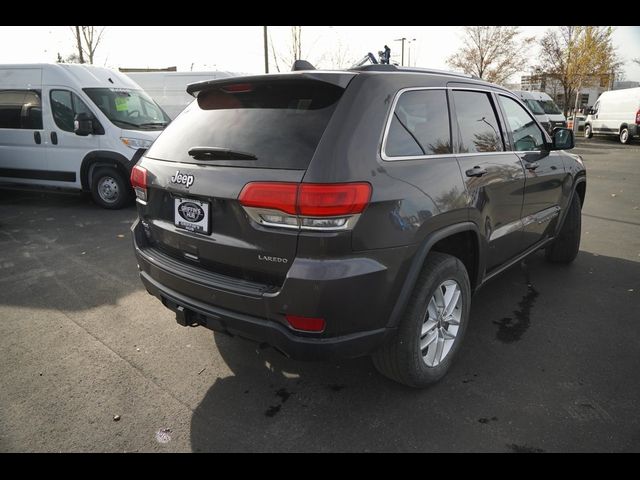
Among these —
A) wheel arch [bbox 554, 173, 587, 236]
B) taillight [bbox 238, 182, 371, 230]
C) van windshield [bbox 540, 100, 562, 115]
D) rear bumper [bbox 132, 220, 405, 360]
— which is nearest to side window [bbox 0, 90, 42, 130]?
rear bumper [bbox 132, 220, 405, 360]

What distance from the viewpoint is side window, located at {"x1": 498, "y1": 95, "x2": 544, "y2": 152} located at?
3.66 metres

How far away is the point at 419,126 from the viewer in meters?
2.64

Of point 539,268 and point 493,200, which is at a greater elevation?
point 493,200

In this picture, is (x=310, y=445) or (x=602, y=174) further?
(x=602, y=174)

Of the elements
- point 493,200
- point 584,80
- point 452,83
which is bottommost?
point 493,200

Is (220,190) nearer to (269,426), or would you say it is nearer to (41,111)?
(269,426)

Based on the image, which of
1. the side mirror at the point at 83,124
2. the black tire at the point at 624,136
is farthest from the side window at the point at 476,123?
the black tire at the point at 624,136

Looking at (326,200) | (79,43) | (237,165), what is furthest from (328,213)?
(79,43)

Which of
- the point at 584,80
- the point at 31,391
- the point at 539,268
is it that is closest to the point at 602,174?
the point at 539,268

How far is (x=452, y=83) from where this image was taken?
3.02 metres

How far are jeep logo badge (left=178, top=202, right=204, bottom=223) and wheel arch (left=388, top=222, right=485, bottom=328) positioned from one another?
1.14 m

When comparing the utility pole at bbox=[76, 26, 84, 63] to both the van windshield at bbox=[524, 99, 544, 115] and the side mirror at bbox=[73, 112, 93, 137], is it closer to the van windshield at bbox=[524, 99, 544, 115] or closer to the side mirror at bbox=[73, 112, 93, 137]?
the side mirror at bbox=[73, 112, 93, 137]

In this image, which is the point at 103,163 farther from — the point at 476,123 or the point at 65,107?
the point at 476,123

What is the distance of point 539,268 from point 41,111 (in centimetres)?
810
